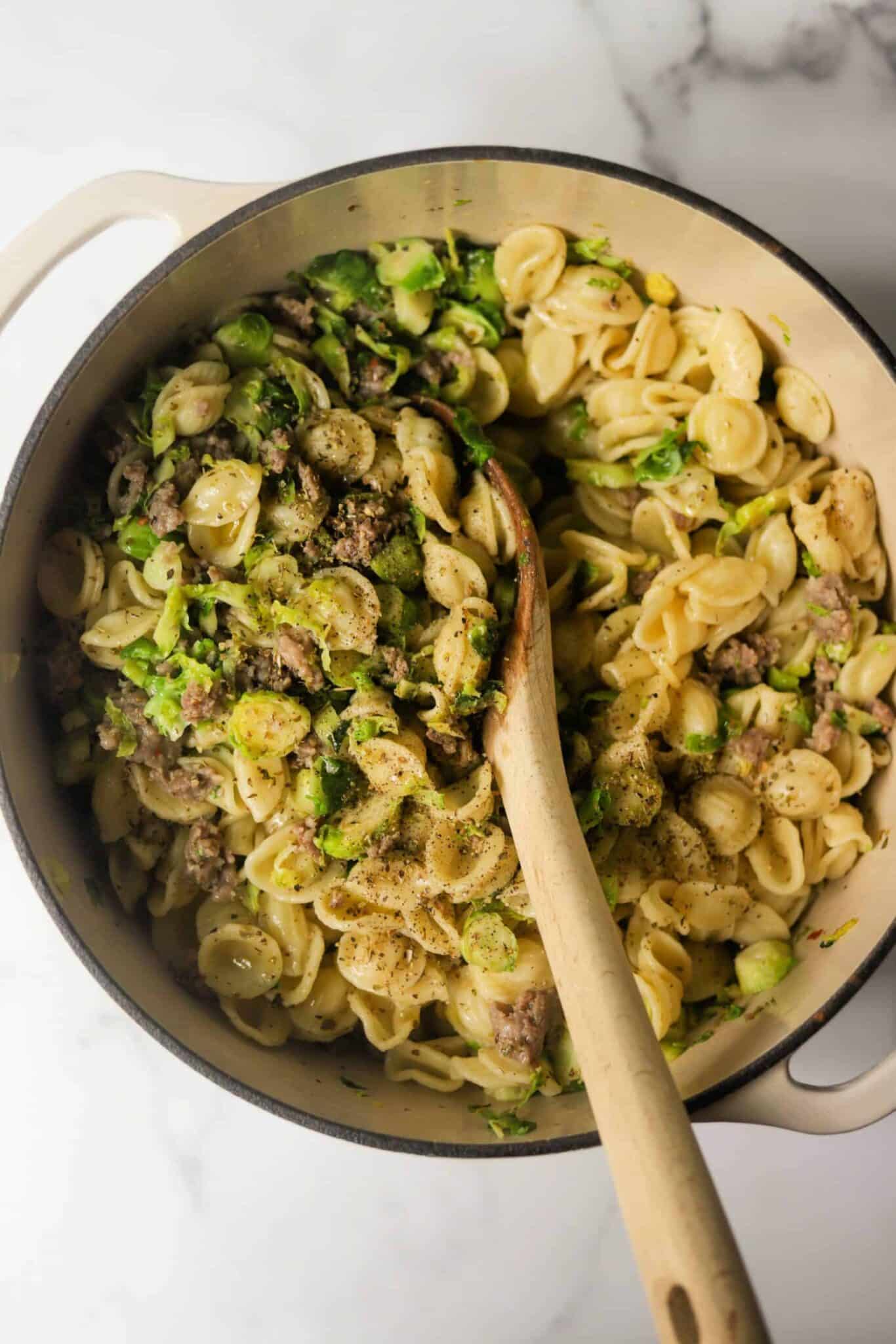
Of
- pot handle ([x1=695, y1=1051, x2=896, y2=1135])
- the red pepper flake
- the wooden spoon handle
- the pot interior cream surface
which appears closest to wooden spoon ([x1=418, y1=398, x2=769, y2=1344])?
the wooden spoon handle

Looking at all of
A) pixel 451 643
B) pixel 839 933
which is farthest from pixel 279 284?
pixel 839 933

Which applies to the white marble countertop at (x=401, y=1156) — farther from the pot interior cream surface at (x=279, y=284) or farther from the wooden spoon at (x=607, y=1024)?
the wooden spoon at (x=607, y=1024)

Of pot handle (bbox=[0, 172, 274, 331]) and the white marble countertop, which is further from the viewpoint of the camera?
the white marble countertop

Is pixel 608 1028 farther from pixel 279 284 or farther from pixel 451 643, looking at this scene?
pixel 279 284

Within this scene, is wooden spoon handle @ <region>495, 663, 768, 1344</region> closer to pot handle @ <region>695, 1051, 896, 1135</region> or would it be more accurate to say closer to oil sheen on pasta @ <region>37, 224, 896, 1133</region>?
oil sheen on pasta @ <region>37, 224, 896, 1133</region>

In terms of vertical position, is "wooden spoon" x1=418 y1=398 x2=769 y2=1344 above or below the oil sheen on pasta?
below

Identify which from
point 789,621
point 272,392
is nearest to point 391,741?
point 272,392
